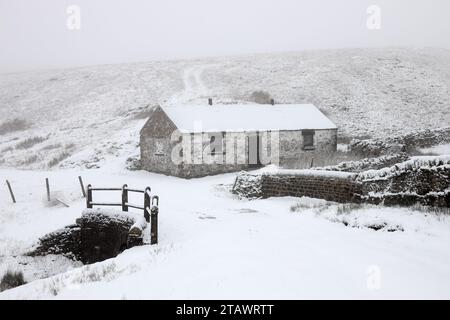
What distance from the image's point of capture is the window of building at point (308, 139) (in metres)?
29.6

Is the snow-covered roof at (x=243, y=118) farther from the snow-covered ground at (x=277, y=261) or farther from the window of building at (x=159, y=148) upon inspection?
the snow-covered ground at (x=277, y=261)

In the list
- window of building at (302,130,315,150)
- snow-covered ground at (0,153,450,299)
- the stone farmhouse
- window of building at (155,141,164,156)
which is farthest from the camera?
window of building at (302,130,315,150)

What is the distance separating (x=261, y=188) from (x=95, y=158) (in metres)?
19.2

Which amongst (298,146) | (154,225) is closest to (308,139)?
(298,146)

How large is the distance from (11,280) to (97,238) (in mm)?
3063

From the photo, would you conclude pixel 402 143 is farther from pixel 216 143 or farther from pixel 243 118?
pixel 216 143

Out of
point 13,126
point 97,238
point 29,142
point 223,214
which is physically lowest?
point 29,142

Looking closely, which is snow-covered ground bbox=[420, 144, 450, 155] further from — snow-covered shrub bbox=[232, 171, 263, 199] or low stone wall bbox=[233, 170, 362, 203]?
low stone wall bbox=[233, 170, 362, 203]

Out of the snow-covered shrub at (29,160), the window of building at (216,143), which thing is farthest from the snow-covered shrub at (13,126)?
the window of building at (216,143)

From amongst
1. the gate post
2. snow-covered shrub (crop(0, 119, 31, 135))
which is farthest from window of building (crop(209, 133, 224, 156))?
snow-covered shrub (crop(0, 119, 31, 135))

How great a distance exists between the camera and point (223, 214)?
14445mm

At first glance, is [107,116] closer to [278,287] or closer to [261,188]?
[261,188]

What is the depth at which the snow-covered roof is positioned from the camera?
27.3 m

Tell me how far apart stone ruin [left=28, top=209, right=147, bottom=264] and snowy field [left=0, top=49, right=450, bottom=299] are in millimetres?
519
